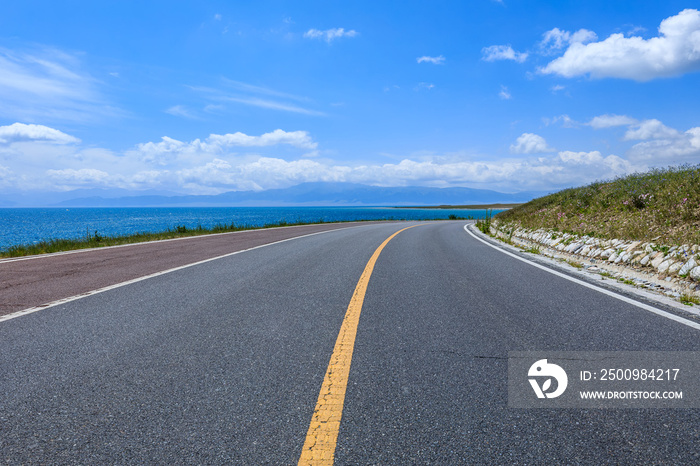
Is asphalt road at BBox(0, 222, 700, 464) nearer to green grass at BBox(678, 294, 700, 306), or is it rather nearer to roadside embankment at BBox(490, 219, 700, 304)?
green grass at BBox(678, 294, 700, 306)

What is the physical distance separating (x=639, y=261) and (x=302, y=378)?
7032mm

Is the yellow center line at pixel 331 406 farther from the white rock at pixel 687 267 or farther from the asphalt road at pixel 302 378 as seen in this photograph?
the white rock at pixel 687 267

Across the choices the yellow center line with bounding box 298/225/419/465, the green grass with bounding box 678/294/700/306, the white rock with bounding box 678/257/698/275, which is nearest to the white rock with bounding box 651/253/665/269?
the white rock with bounding box 678/257/698/275

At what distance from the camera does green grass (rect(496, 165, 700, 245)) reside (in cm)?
757

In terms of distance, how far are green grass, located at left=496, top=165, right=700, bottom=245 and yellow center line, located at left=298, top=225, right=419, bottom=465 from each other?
664 centimetres

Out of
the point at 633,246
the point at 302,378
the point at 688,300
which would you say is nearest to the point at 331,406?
the point at 302,378

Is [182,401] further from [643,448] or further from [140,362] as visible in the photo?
[643,448]

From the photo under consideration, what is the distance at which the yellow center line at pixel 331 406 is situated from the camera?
78.9 inches

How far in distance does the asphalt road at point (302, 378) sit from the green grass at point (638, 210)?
362 centimetres

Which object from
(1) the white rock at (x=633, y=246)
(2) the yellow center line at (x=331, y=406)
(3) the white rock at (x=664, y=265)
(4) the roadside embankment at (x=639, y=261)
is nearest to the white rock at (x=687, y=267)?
(4) the roadside embankment at (x=639, y=261)

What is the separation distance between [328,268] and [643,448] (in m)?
6.07

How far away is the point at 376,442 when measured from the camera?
2094 millimetres

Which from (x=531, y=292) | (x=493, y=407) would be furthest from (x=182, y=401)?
(x=531, y=292)

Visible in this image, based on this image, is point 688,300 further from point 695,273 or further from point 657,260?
point 657,260
